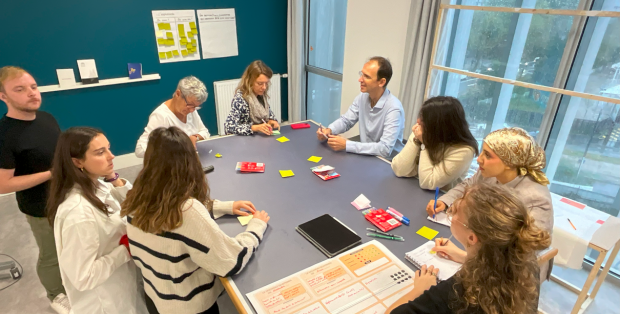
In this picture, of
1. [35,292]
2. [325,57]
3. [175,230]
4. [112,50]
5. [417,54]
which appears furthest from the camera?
[325,57]

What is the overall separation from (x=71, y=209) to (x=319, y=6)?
3961 millimetres

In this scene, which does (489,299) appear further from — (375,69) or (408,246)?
(375,69)

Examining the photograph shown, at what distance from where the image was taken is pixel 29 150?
1736 mm

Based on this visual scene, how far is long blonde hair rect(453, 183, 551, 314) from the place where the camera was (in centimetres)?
100

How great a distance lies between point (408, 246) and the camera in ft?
4.93

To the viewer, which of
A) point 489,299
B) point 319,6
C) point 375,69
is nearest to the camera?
point 489,299

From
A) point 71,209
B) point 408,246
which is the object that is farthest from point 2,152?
point 408,246

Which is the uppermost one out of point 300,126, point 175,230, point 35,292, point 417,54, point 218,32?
point 218,32

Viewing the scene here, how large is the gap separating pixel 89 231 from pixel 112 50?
2.89 m

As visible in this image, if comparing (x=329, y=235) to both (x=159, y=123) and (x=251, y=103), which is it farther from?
(x=251, y=103)

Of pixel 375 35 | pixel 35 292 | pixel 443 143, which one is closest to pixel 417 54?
pixel 375 35

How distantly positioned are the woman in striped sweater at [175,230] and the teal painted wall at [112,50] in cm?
291

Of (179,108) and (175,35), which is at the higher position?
(175,35)

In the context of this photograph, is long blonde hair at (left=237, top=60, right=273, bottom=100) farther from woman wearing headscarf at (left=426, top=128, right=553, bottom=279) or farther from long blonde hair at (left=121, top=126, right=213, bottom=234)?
woman wearing headscarf at (left=426, top=128, right=553, bottom=279)
